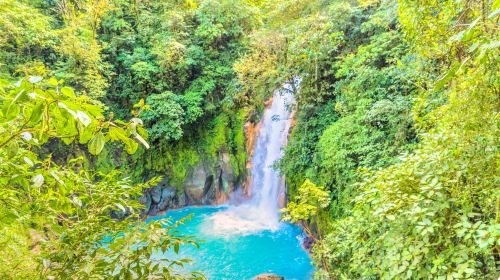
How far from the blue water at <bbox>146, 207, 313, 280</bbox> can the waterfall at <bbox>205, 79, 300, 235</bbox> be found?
1.23 ft

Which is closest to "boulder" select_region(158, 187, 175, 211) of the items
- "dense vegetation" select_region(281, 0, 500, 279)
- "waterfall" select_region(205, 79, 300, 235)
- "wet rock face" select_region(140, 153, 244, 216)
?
"wet rock face" select_region(140, 153, 244, 216)

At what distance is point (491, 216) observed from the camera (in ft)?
5.92

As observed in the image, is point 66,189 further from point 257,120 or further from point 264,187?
point 257,120

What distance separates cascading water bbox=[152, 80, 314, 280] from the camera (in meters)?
6.60

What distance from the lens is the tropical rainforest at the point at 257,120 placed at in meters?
1.20

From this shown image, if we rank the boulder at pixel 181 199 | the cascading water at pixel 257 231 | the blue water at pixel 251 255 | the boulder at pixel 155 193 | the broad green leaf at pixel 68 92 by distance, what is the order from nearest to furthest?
the broad green leaf at pixel 68 92 → the blue water at pixel 251 255 → the cascading water at pixel 257 231 → the boulder at pixel 155 193 → the boulder at pixel 181 199

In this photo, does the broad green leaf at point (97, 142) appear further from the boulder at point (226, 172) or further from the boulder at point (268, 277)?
the boulder at point (226, 172)

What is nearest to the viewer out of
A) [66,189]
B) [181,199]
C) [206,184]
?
[66,189]

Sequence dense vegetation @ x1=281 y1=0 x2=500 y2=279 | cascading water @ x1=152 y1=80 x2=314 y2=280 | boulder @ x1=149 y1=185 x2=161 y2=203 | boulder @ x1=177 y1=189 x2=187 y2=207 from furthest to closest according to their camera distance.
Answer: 1. boulder @ x1=177 y1=189 x2=187 y2=207
2. boulder @ x1=149 y1=185 x2=161 y2=203
3. cascading water @ x1=152 y1=80 x2=314 y2=280
4. dense vegetation @ x1=281 y1=0 x2=500 y2=279

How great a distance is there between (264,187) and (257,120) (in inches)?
99.1

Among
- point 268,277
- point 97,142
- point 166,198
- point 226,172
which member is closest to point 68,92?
point 97,142

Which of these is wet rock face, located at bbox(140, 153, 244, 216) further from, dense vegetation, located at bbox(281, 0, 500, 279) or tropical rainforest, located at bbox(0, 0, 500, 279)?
dense vegetation, located at bbox(281, 0, 500, 279)

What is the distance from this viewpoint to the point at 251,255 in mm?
7098

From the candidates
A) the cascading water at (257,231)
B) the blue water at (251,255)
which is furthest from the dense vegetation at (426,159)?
the cascading water at (257,231)
